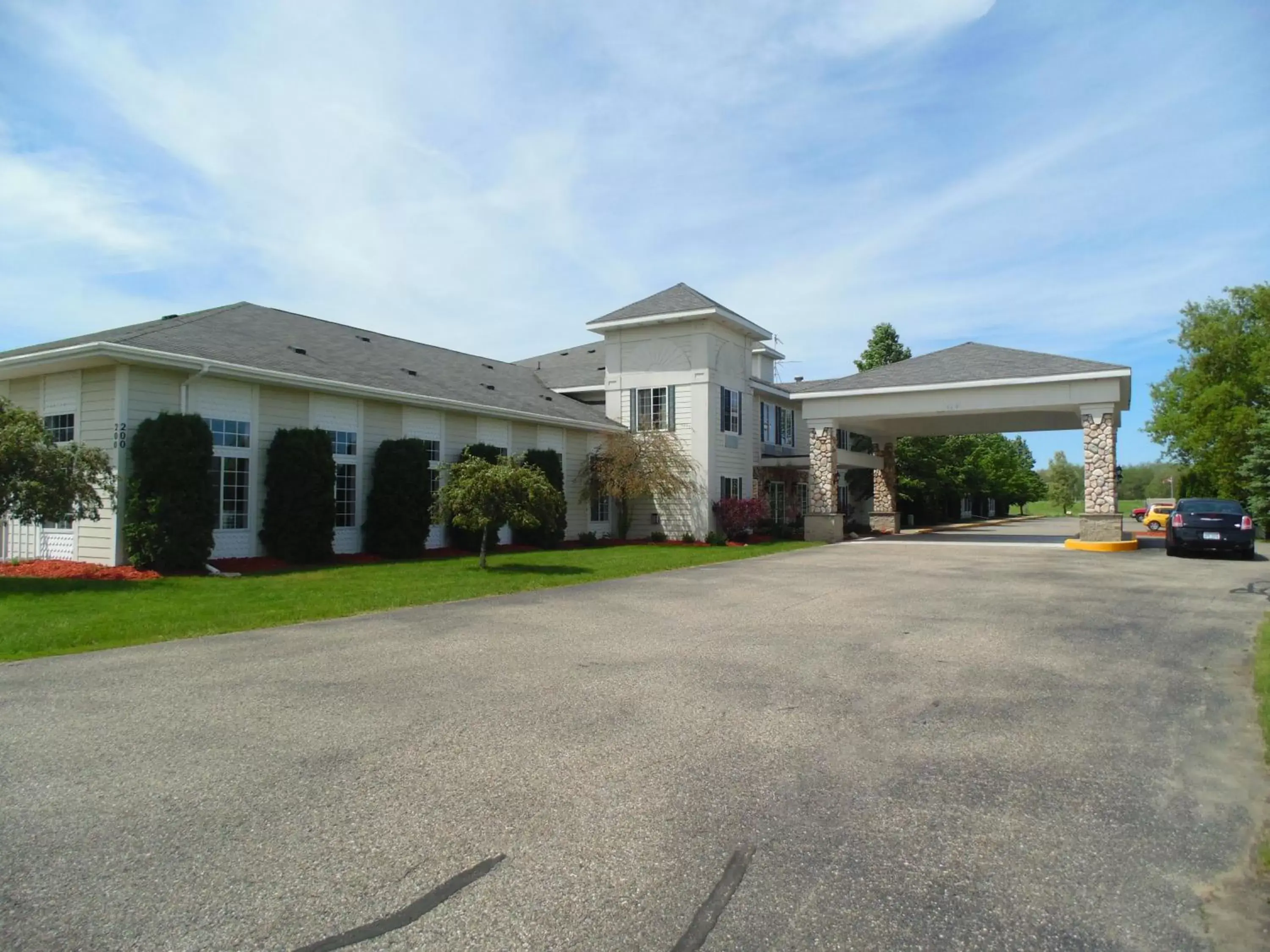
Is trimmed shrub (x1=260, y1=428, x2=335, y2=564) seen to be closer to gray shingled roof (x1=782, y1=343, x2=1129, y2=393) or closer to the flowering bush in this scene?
the flowering bush

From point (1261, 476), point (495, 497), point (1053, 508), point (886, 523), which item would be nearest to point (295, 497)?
point (495, 497)

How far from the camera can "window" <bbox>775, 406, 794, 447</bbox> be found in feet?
109

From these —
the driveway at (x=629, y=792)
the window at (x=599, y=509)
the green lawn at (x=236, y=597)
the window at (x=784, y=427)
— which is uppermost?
the window at (x=784, y=427)

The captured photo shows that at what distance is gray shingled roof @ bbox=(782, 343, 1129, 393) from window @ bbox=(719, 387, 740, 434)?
2.15 meters

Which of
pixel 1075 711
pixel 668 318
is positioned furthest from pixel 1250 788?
pixel 668 318

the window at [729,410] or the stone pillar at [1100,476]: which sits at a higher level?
the window at [729,410]

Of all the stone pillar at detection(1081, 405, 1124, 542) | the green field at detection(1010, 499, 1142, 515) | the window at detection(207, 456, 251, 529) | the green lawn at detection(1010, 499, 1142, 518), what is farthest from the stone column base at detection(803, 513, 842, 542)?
the green lawn at detection(1010, 499, 1142, 518)

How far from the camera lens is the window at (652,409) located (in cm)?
2756

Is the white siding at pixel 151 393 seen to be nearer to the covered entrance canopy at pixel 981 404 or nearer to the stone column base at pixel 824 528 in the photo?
the covered entrance canopy at pixel 981 404

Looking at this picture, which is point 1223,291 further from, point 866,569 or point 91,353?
point 91,353

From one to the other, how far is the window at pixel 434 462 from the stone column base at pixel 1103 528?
18890 millimetres

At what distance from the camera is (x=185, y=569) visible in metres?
14.7

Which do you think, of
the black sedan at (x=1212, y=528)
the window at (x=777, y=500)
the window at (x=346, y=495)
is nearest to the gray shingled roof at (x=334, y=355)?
the window at (x=346, y=495)

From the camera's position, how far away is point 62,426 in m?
15.8
